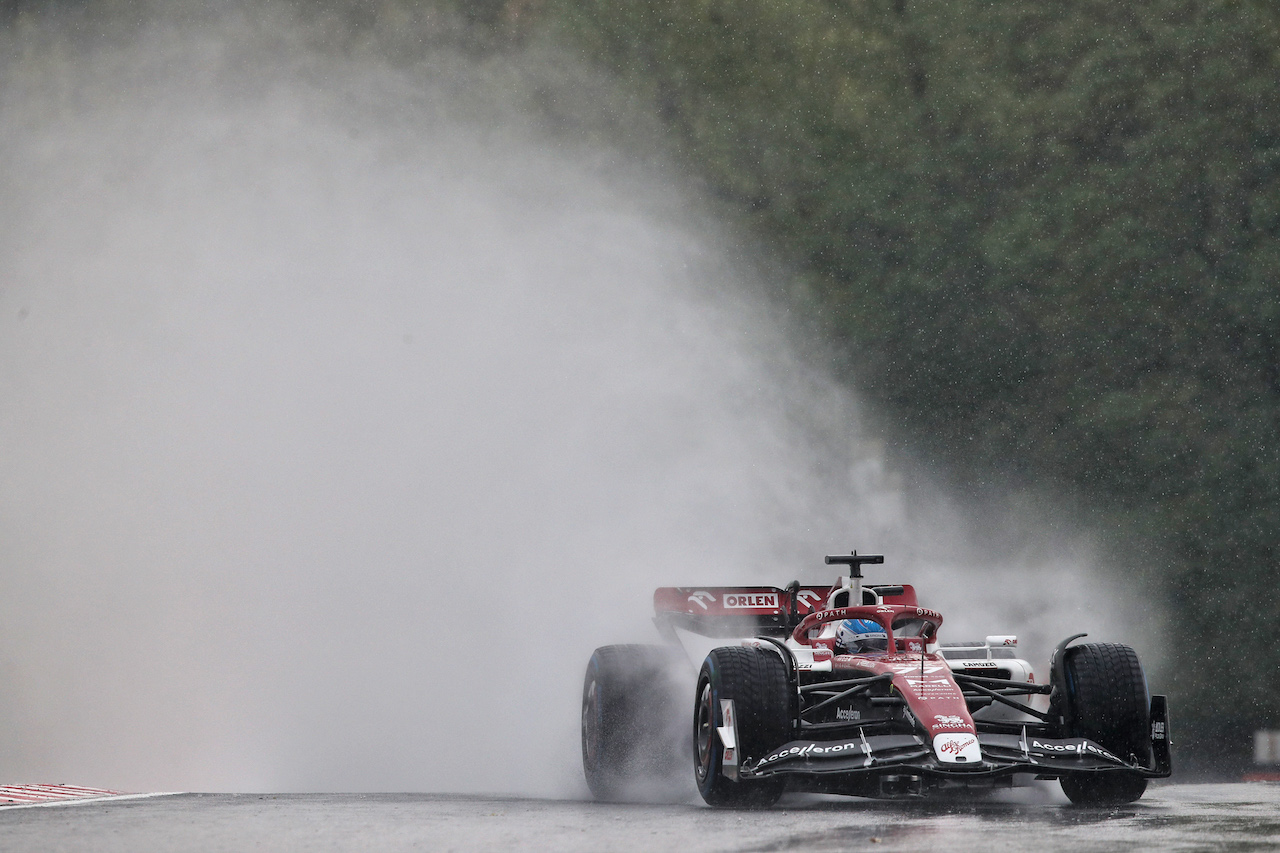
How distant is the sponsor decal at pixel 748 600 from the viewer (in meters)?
12.5

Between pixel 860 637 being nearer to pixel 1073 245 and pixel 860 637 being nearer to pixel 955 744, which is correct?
pixel 955 744

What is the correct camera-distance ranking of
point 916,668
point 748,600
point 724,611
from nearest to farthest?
point 916,668 → point 724,611 → point 748,600

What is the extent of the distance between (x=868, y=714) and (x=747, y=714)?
1207mm

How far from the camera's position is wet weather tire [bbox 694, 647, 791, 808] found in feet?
31.1

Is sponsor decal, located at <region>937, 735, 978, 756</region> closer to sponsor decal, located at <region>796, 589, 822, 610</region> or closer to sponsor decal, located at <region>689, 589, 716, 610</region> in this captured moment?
sponsor decal, located at <region>689, 589, 716, 610</region>

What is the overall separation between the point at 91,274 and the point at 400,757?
9.88 metres

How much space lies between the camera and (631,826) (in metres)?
8.66

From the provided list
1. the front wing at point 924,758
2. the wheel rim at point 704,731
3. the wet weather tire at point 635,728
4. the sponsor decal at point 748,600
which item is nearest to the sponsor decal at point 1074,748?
the front wing at point 924,758

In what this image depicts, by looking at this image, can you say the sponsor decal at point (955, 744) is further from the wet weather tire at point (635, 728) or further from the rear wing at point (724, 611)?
the rear wing at point (724, 611)

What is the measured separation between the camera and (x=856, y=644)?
36.4ft

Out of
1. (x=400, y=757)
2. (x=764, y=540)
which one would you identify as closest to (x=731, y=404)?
(x=764, y=540)

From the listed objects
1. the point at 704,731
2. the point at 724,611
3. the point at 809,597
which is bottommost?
the point at 704,731

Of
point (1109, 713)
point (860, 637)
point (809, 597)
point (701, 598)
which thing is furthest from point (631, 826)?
point (809, 597)

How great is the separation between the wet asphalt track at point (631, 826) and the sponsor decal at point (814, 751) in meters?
0.30
